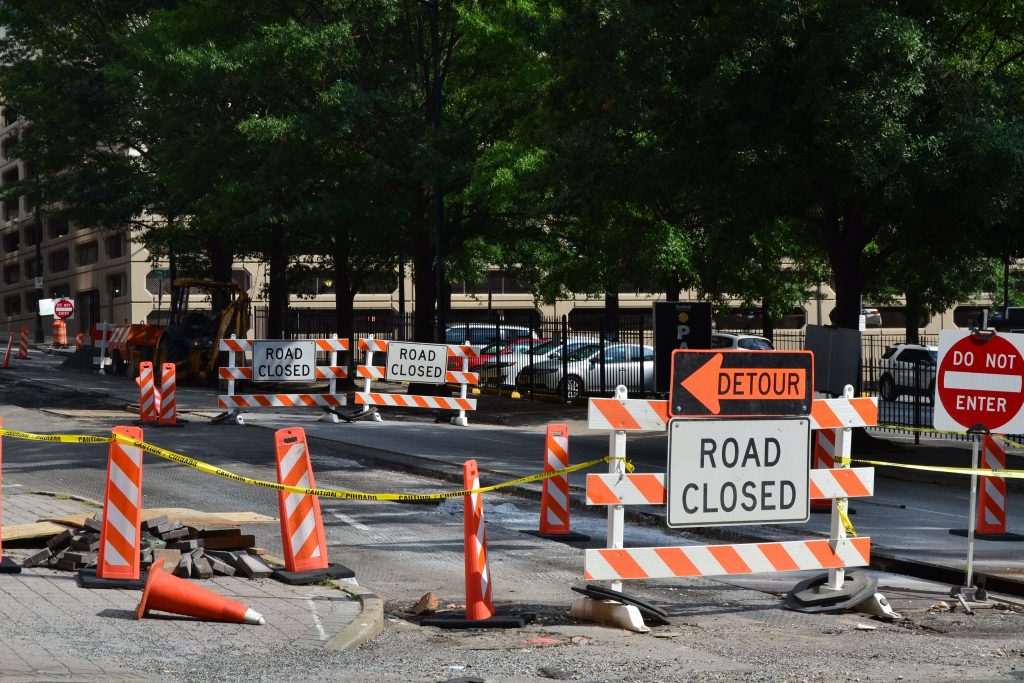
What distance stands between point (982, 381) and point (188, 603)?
6626 mm

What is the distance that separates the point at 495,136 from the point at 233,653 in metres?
22.3

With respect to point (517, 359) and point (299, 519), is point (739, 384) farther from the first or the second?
point (517, 359)

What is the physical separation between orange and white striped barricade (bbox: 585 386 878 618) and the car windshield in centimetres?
2135

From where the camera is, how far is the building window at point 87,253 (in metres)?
77.4

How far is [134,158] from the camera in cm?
4169

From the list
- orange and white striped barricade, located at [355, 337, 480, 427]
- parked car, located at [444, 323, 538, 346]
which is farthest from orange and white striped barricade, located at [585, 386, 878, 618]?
parked car, located at [444, 323, 538, 346]

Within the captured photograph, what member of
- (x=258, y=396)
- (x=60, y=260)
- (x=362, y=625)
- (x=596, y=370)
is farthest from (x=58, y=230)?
(x=362, y=625)

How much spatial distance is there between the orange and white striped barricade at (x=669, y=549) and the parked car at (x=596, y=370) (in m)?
20.0

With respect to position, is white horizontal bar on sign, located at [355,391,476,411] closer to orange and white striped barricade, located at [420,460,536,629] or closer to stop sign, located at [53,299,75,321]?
orange and white striped barricade, located at [420,460,536,629]

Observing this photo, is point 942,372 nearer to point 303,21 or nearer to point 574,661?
point 574,661

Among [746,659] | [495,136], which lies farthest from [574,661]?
[495,136]

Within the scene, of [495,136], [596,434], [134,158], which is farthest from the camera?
[134,158]

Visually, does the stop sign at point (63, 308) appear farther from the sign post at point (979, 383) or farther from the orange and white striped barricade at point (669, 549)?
the orange and white striped barricade at point (669, 549)

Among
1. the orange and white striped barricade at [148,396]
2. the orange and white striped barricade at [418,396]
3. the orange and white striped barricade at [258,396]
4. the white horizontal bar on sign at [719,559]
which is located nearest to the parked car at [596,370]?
the orange and white striped barricade at [418,396]
